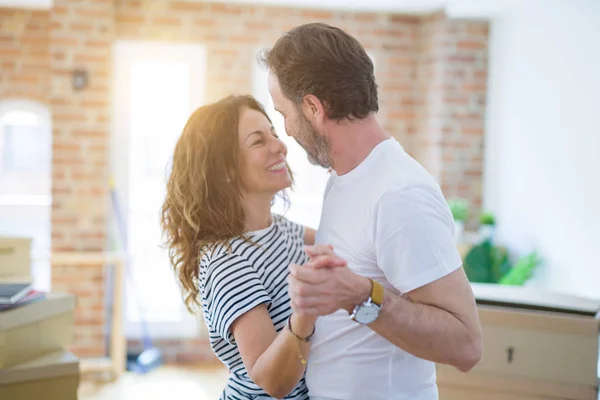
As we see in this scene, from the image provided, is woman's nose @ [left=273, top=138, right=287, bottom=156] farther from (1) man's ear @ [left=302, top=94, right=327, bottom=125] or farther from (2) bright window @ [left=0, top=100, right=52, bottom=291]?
(2) bright window @ [left=0, top=100, right=52, bottom=291]

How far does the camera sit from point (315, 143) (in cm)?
143

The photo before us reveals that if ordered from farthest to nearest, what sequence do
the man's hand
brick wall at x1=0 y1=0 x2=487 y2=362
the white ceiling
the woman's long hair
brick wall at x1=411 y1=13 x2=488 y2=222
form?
brick wall at x1=411 y1=13 x2=488 y2=222, brick wall at x1=0 y1=0 x2=487 y2=362, the white ceiling, the woman's long hair, the man's hand

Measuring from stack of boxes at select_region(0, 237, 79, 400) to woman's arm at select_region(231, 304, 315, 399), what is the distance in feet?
2.92

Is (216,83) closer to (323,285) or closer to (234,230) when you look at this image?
(234,230)

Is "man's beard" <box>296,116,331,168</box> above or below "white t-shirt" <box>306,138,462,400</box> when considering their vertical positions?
above

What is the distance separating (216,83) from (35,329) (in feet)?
11.7

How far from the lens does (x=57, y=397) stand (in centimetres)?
212

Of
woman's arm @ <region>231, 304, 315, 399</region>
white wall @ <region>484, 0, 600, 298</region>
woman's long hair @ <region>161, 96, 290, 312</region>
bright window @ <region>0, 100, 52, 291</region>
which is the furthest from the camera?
bright window @ <region>0, 100, 52, 291</region>

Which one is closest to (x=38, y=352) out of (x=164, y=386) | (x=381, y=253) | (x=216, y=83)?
(x=381, y=253)

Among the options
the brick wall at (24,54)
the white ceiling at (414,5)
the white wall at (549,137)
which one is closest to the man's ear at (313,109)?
the white wall at (549,137)

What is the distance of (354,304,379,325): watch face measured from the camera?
46.4 inches

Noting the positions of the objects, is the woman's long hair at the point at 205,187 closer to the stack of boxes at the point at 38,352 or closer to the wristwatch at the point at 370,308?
the wristwatch at the point at 370,308

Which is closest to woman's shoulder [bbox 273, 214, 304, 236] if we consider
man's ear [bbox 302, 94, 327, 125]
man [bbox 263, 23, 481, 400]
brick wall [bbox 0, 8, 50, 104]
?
man [bbox 263, 23, 481, 400]

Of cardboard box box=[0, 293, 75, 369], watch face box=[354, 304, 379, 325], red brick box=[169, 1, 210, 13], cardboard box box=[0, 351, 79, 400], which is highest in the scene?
red brick box=[169, 1, 210, 13]
